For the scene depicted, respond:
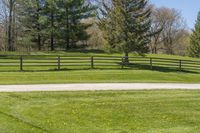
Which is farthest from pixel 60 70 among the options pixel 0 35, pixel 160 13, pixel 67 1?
pixel 160 13

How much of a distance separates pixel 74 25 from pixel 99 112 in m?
42.7

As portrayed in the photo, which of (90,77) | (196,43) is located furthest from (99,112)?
(196,43)

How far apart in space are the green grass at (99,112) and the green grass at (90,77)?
657 cm

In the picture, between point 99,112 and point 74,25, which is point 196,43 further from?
point 99,112

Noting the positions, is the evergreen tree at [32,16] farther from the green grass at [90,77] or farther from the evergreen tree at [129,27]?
the green grass at [90,77]

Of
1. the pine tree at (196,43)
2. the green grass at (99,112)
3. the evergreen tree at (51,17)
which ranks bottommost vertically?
the green grass at (99,112)

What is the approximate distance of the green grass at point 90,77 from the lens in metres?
24.3

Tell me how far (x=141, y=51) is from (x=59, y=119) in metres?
26.8

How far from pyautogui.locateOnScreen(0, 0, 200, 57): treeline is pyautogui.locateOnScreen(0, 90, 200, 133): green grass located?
20170 mm

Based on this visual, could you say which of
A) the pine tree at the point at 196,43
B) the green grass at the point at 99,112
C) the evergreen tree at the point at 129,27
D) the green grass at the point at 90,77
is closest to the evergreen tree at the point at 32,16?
the evergreen tree at the point at 129,27

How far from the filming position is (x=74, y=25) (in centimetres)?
5556

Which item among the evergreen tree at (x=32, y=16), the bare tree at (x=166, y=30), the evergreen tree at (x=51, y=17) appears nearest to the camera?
the evergreen tree at (x=51, y=17)

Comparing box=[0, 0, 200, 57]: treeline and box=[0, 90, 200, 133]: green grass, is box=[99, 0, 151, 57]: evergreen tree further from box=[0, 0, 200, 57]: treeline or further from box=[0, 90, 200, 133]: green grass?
box=[0, 90, 200, 133]: green grass

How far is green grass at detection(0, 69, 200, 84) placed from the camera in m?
24.3
